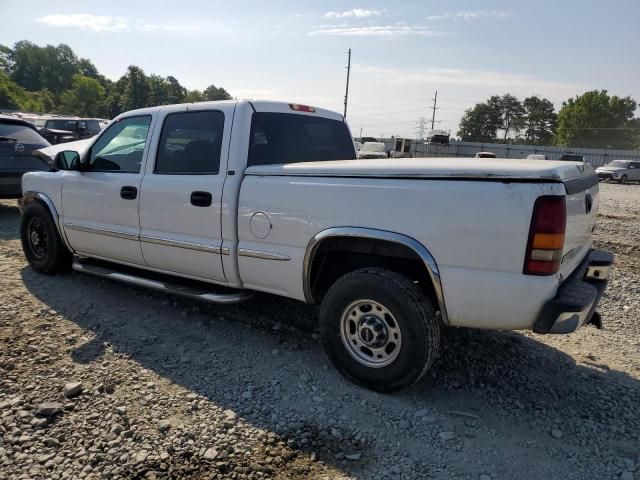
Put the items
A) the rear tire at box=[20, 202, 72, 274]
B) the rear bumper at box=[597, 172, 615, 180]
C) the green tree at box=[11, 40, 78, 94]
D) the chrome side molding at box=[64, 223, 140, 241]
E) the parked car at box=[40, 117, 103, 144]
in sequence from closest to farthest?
1. the chrome side molding at box=[64, 223, 140, 241]
2. the rear tire at box=[20, 202, 72, 274]
3. the parked car at box=[40, 117, 103, 144]
4. the rear bumper at box=[597, 172, 615, 180]
5. the green tree at box=[11, 40, 78, 94]

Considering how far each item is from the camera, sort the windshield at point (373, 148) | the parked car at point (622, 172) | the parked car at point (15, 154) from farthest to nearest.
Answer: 1. the windshield at point (373, 148)
2. the parked car at point (622, 172)
3. the parked car at point (15, 154)

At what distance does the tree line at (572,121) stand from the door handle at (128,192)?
87.2 meters

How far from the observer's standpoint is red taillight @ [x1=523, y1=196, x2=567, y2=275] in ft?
8.27

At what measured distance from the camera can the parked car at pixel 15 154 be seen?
7883mm

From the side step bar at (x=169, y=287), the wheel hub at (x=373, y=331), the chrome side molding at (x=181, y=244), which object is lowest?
the side step bar at (x=169, y=287)

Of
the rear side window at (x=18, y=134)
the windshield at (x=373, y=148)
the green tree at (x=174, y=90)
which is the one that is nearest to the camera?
the rear side window at (x=18, y=134)

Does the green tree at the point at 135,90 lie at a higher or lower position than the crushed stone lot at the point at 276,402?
higher

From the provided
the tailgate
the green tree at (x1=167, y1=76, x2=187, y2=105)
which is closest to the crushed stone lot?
the tailgate

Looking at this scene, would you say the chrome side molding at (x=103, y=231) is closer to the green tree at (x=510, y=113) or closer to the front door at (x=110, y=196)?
the front door at (x=110, y=196)

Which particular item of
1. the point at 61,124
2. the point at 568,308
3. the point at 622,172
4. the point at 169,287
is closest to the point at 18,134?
the point at 169,287

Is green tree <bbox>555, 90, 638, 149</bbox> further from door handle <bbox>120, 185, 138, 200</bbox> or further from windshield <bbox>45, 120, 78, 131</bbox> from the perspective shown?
door handle <bbox>120, 185, 138, 200</bbox>

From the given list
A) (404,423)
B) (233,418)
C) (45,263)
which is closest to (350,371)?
(404,423)

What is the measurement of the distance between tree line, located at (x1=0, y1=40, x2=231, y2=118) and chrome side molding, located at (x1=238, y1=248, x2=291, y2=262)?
8077 cm

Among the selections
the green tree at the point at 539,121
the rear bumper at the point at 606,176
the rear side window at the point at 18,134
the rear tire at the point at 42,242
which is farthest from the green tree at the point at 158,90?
the rear tire at the point at 42,242
